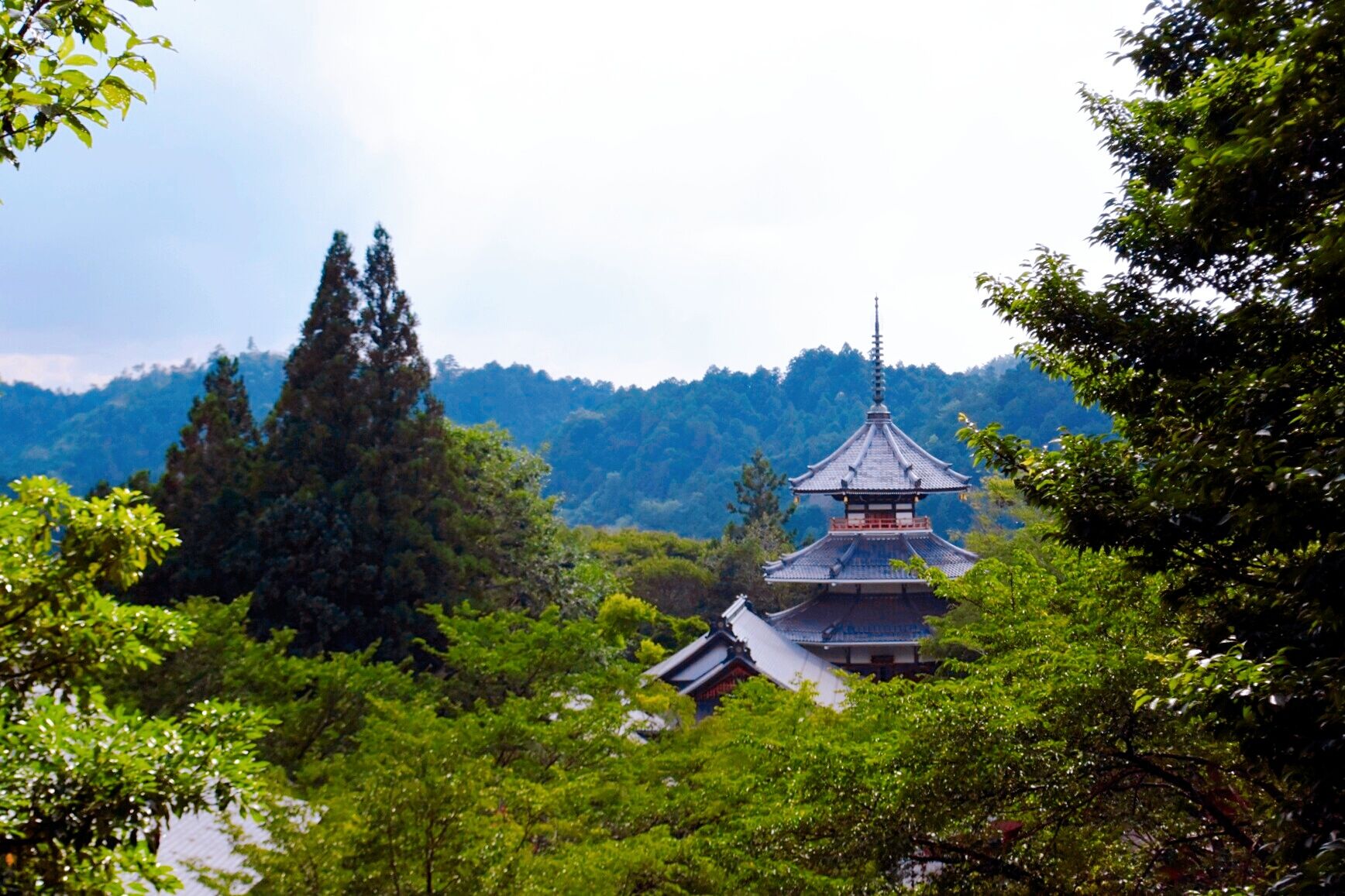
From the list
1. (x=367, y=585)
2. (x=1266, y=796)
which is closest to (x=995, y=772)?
(x=1266, y=796)

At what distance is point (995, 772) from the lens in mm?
7496

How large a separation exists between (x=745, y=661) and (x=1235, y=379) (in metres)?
16.2

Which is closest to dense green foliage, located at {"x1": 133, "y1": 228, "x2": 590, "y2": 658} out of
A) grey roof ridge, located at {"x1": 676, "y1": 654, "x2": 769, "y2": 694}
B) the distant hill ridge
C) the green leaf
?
grey roof ridge, located at {"x1": 676, "y1": 654, "x2": 769, "y2": 694}

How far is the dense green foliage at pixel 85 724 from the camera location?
3.84 metres

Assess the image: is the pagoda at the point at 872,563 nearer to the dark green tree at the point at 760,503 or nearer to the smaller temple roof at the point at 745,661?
the smaller temple roof at the point at 745,661

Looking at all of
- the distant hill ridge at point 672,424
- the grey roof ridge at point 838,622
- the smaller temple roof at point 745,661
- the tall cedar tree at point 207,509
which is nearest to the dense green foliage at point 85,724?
the smaller temple roof at point 745,661

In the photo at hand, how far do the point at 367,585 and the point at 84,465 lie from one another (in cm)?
7441

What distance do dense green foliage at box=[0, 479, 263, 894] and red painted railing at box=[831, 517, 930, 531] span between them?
75.7ft

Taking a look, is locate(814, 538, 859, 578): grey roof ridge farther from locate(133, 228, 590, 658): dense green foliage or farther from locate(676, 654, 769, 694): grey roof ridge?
locate(133, 228, 590, 658): dense green foliage

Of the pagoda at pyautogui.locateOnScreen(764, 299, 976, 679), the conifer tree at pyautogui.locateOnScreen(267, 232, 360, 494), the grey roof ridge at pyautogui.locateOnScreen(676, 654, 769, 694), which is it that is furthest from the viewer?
the pagoda at pyautogui.locateOnScreen(764, 299, 976, 679)

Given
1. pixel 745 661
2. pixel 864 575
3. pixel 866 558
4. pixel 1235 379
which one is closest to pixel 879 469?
pixel 866 558

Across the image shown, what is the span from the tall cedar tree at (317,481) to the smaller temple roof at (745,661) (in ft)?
22.1

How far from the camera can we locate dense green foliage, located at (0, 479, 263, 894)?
3844 millimetres

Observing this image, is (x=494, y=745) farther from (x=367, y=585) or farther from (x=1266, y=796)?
(x=367, y=585)
